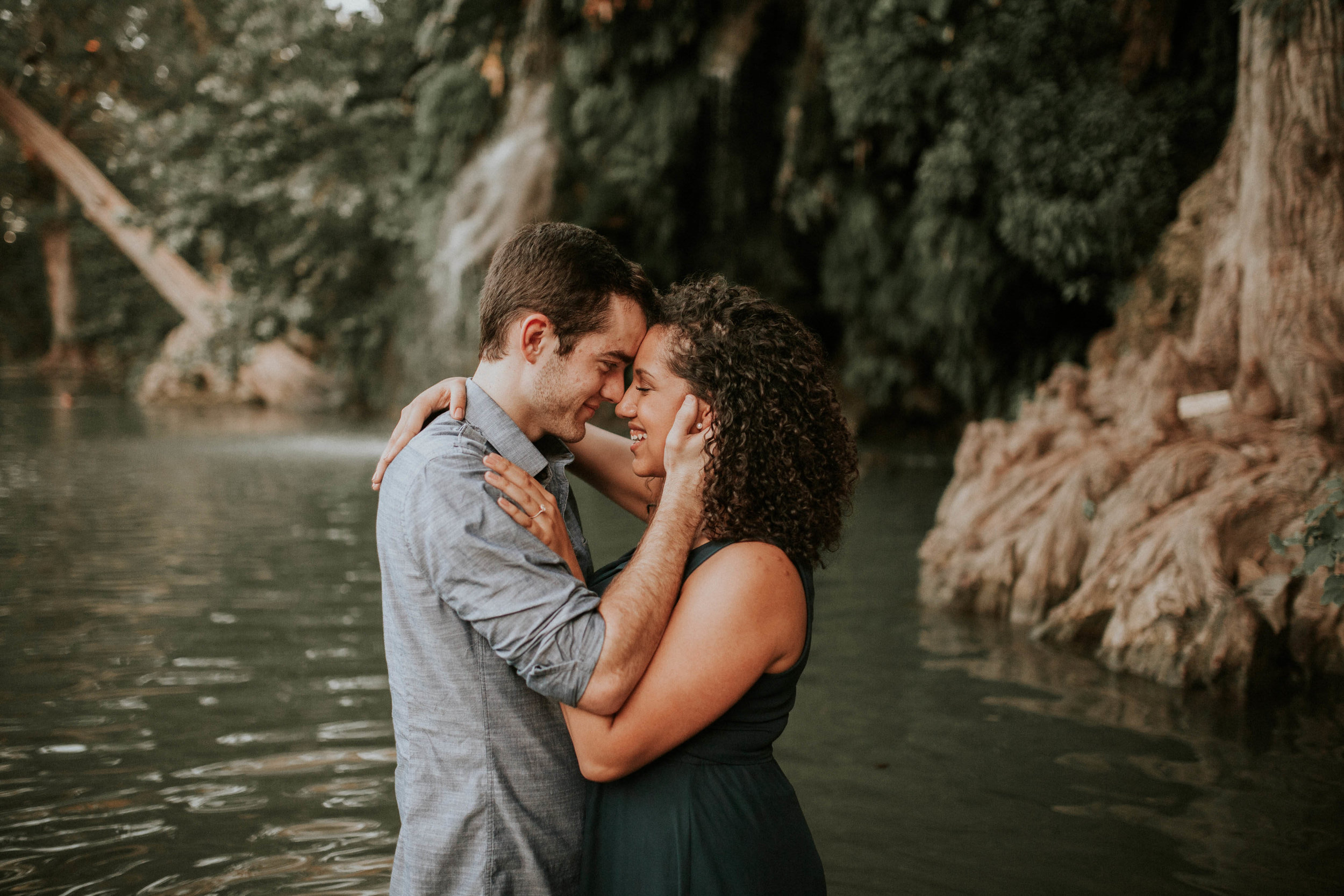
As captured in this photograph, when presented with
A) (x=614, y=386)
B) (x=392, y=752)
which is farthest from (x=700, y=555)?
(x=392, y=752)

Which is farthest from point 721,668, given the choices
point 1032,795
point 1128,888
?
point 1032,795

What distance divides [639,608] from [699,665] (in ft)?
0.51

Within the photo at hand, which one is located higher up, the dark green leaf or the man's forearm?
the man's forearm

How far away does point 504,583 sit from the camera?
1924mm

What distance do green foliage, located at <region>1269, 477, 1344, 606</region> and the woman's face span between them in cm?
258

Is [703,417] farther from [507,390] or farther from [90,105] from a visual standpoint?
[90,105]

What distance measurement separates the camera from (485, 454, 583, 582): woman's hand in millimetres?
2043

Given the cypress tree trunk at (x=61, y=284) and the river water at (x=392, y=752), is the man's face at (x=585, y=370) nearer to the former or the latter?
the river water at (x=392, y=752)

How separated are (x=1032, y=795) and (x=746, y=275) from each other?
16536mm

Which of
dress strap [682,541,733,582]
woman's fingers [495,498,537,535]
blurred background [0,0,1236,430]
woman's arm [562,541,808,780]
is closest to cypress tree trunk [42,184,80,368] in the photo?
blurred background [0,0,1236,430]

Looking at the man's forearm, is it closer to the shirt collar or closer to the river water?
the shirt collar

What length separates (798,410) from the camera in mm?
2188

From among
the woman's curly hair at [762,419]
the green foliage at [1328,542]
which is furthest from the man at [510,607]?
the green foliage at [1328,542]

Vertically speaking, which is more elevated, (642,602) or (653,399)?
(653,399)
